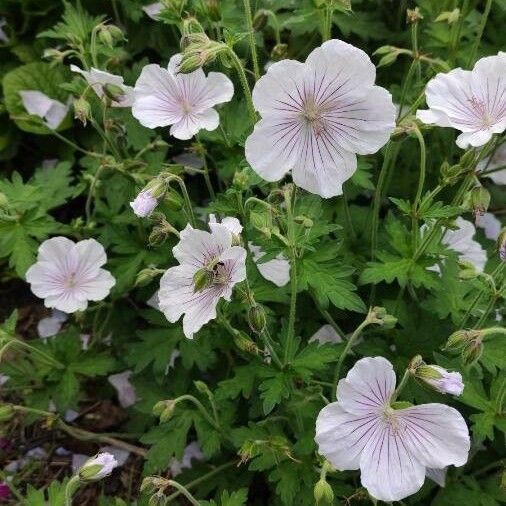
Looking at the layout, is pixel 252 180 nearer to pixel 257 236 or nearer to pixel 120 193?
pixel 257 236

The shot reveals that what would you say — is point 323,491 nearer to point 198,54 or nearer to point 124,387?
point 198,54

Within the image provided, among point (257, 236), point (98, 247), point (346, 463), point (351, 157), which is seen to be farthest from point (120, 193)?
point (346, 463)

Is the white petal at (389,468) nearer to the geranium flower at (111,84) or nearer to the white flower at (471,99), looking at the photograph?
the white flower at (471,99)

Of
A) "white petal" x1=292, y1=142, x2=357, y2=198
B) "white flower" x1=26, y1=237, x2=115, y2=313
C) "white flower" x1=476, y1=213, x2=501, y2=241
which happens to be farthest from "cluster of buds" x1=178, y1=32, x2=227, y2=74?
"white flower" x1=476, y1=213, x2=501, y2=241

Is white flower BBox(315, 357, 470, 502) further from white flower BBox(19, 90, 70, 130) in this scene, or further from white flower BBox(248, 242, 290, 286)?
white flower BBox(19, 90, 70, 130)

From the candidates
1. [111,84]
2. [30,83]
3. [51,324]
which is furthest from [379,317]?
[30,83]

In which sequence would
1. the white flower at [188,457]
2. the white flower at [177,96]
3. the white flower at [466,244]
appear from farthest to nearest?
1. the white flower at [188,457]
2. the white flower at [466,244]
3. the white flower at [177,96]

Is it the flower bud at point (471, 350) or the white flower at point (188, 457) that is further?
the white flower at point (188, 457)

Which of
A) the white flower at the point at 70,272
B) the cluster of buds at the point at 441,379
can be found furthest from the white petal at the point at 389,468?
the white flower at the point at 70,272
